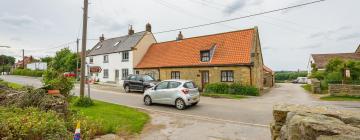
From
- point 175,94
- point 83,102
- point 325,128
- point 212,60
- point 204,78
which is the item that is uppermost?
point 212,60

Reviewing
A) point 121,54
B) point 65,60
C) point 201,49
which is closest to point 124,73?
point 121,54

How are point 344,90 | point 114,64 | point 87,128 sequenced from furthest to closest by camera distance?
point 114,64 → point 344,90 → point 87,128

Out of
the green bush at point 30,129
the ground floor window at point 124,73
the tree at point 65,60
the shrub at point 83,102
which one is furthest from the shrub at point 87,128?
the tree at point 65,60

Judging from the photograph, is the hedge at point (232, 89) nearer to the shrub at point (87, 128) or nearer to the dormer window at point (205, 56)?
the dormer window at point (205, 56)

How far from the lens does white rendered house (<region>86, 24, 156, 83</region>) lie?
1182 inches

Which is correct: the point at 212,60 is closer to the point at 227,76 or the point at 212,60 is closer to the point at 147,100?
the point at 227,76

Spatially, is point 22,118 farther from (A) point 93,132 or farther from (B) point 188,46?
(B) point 188,46

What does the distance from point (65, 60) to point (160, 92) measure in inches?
1490

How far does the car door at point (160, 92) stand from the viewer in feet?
41.6

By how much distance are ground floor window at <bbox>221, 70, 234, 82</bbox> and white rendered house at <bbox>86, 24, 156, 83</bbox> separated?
13.6 m

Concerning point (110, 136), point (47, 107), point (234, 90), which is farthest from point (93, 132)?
point (234, 90)

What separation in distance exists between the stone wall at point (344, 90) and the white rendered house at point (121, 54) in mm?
22653

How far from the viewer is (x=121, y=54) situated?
103 feet

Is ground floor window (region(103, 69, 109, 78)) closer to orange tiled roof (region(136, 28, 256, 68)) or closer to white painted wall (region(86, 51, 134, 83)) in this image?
white painted wall (region(86, 51, 134, 83))
